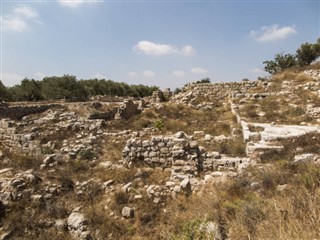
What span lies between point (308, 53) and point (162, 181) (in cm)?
2915

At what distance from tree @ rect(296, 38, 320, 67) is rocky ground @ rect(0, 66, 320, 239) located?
1780cm

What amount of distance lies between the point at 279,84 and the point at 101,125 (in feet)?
52.6

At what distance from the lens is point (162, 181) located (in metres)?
8.15

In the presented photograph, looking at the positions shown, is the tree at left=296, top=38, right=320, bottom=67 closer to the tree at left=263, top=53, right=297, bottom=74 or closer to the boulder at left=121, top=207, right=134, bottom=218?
the tree at left=263, top=53, right=297, bottom=74

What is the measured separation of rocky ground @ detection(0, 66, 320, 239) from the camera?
14.4ft

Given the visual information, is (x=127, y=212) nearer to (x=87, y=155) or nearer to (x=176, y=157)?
(x=176, y=157)

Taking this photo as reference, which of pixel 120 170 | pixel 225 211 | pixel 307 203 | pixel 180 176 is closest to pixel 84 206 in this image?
pixel 120 170

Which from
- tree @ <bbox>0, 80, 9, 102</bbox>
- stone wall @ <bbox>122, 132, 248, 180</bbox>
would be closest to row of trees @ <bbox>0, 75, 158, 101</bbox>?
tree @ <bbox>0, 80, 9, 102</bbox>

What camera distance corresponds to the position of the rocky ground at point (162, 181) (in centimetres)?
439

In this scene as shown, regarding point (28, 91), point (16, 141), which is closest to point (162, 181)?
point (16, 141)

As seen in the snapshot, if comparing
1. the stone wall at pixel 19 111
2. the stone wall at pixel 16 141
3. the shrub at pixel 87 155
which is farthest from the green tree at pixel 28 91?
the shrub at pixel 87 155

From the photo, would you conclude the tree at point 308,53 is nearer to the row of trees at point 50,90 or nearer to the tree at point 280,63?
the tree at point 280,63

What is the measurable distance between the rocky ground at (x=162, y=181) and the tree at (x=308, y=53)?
17.8 metres

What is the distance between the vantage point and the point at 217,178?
734cm
